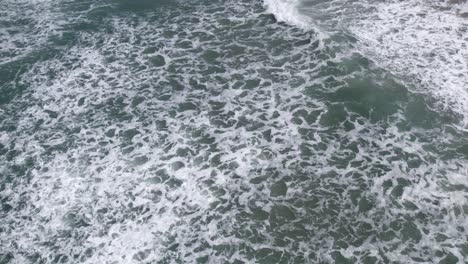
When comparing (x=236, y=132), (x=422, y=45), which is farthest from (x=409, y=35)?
(x=236, y=132)

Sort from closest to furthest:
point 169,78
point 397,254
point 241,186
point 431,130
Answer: point 397,254 < point 241,186 < point 431,130 < point 169,78

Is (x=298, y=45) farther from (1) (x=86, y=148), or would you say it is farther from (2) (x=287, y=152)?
(1) (x=86, y=148)

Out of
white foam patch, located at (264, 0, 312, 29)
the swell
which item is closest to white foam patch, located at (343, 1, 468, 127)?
the swell

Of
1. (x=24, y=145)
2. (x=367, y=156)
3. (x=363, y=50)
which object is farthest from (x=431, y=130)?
(x=24, y=145)

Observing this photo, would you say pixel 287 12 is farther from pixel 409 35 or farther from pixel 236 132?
pixel 236 132

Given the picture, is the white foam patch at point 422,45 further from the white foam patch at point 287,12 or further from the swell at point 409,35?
the white foam patch at point 287,12

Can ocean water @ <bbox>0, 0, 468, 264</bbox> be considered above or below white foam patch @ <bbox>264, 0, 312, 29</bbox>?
below

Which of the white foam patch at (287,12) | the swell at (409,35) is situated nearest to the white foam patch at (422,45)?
the swell at (409,35)

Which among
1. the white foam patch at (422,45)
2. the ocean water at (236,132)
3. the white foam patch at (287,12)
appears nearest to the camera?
the ocean water at (236,132)

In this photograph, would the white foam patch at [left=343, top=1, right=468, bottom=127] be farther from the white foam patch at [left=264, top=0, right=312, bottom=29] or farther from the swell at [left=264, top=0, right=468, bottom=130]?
the white foam patch at [left=264, top=0, right=312, bottom=29]
